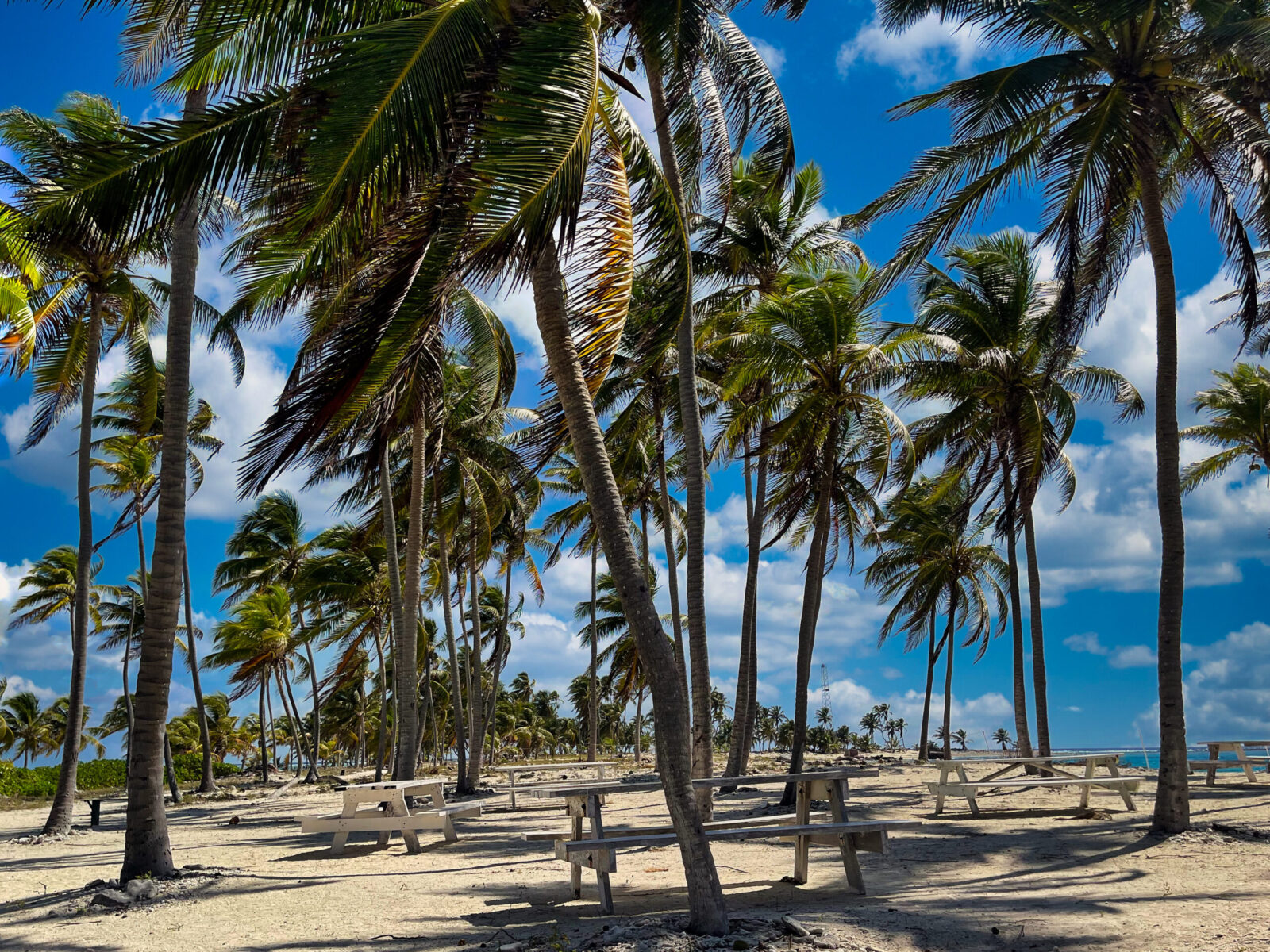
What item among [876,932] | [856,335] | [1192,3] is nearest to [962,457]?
[856,335]

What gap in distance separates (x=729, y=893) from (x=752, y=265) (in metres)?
12.6

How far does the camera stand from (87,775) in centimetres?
3503

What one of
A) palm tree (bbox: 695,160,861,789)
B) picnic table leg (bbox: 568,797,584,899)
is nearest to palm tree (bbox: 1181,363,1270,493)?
palm tree (bbox: 695,160,861,789)

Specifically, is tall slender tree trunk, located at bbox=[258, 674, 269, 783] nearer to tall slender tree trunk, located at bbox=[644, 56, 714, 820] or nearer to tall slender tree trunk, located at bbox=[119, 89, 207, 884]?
tall slender tree trunk, located at bbox=[644, 56, 714, 820]

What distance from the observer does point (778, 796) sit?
16.2 m

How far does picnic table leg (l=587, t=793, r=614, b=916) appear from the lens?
618 centimetres

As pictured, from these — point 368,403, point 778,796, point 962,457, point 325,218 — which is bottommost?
point 778,796

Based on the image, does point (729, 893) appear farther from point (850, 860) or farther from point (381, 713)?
point (381, 713)

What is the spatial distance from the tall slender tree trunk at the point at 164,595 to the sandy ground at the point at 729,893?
0.55m

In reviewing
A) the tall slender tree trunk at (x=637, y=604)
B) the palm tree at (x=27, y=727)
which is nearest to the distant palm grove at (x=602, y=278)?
the tall slender tree trunk at (x=637, y=604)

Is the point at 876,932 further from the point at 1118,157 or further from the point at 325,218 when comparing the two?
the point at 1118,157

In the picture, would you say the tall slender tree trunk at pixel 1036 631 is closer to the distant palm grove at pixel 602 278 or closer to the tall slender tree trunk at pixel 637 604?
the distant palm grove at pixel 602 278

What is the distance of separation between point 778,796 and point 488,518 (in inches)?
336

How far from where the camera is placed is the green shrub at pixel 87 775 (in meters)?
26.7
